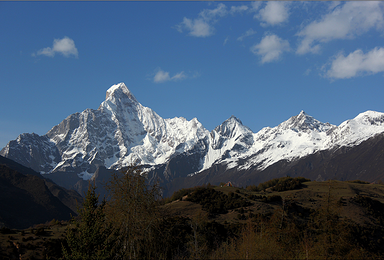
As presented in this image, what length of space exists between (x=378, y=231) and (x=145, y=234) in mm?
81313

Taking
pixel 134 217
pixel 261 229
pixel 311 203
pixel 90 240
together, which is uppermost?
pixel 311 203

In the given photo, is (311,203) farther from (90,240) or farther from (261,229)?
(90,240)

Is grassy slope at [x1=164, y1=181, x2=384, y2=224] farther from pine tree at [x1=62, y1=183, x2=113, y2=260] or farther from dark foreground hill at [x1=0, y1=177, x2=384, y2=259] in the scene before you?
pine tree at [x1=62, y1=183, x2=113, y2=260]

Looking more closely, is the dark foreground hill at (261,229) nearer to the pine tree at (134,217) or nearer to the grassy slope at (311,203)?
the grassy slope at (311,203)

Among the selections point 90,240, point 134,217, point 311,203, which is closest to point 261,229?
point 134,217

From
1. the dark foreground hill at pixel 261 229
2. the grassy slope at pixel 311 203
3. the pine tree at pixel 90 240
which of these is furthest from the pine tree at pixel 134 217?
the grassy slope at pixel 311 203

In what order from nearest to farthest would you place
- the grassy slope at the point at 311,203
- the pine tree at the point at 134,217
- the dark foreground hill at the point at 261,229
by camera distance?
the pine tree at the point at 134,217, the dark foreground hill at the point at 261,229, the grassy slope at the point at 311,203

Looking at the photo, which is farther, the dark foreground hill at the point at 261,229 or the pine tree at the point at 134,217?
the dark foreground hill at the point at 261,229

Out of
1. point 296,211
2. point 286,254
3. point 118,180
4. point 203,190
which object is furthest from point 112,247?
point 203,190

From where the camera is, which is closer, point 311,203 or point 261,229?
point 261,229

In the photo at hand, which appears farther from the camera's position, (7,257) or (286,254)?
(7,257)

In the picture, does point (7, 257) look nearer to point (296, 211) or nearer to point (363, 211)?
point (296, 211)

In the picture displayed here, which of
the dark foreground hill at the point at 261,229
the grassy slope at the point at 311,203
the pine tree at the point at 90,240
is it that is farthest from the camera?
the grassy slope at the point at 311,203

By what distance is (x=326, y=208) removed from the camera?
41344 millimetres
